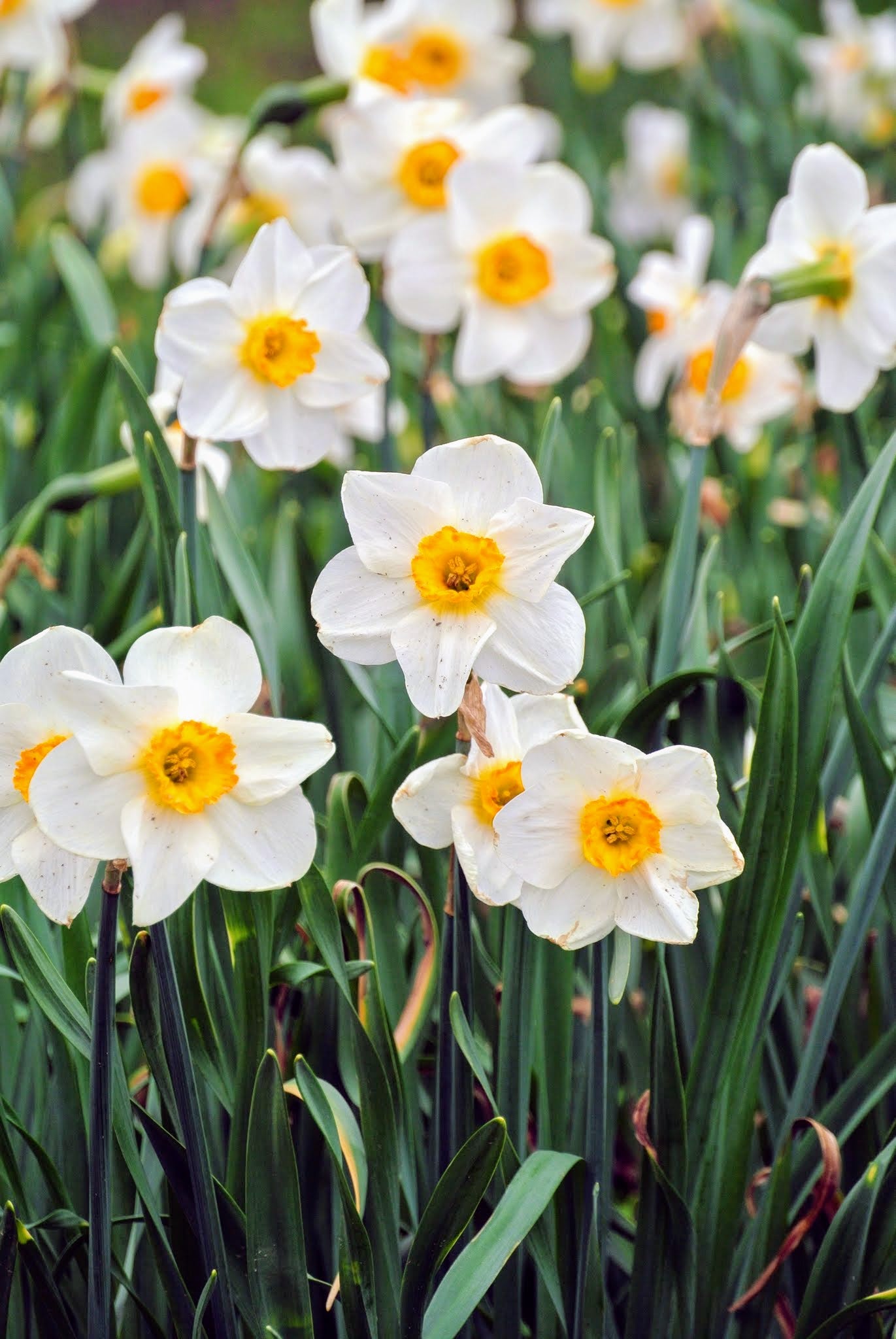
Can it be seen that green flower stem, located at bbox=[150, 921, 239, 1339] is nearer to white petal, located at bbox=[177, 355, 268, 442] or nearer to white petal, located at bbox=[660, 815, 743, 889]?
white petal, located at bbox=[660, 815, 743, 889]

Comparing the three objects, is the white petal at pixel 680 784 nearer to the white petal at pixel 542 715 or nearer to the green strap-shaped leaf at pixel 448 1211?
the white petal at pixel 542 715

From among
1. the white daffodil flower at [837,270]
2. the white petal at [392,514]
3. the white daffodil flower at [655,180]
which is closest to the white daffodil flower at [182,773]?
the white petal at [392,514]

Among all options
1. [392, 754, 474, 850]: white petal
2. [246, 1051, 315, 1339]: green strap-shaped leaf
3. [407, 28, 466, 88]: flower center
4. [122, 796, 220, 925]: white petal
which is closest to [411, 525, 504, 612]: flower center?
[392, 754, 474, 850]: white petal

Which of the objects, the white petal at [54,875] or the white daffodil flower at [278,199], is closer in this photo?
the white petal at [54,875]

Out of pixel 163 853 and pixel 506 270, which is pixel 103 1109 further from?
pixel 506 270

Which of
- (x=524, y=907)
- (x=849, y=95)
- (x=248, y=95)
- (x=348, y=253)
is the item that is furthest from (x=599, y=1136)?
(x=248, y=95)

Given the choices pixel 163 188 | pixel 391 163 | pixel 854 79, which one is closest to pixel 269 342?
pixel 391 163

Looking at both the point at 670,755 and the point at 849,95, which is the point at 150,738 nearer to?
the point at 670,755
